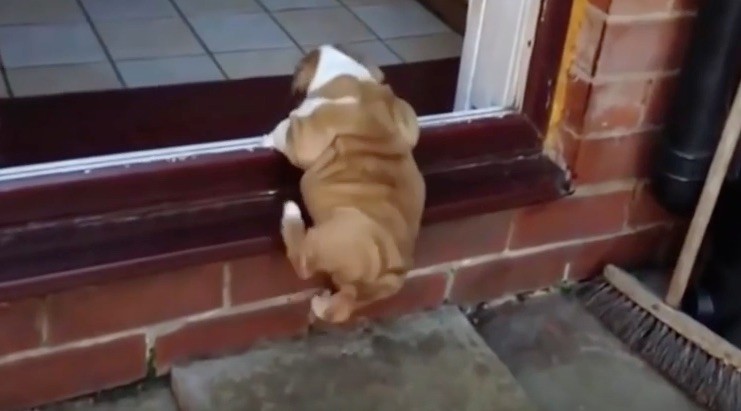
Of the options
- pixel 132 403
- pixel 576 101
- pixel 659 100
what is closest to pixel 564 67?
pixel 576 101

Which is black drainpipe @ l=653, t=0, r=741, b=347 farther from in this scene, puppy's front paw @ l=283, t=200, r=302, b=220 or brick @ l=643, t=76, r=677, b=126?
puppy's front paw @ l=283, t=200, r=302, b=220

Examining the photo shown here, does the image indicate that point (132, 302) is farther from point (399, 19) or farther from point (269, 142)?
point (399, 19)

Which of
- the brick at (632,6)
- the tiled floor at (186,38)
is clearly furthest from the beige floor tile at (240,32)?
the brick at (632,6)

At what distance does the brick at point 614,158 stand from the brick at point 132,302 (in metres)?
0.59

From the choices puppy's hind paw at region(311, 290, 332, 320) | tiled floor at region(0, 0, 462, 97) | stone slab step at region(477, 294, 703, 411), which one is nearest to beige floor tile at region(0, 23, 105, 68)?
tiled floor at region(0, 0, 462, 97)

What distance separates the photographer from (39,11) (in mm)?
2154

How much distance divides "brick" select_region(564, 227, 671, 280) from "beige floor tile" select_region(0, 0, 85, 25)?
1182 millimetres

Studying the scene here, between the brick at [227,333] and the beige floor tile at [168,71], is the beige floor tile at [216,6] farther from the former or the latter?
Answer: the brick at [227,333]

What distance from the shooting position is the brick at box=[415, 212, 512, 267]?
1479mm

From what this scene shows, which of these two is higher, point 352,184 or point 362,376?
point 352,184

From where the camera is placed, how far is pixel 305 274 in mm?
1271

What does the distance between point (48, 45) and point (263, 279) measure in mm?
882

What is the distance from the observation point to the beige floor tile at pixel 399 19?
223 cm

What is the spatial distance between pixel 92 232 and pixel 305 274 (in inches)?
10.6
